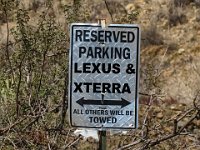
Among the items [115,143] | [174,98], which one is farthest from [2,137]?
[174,98]

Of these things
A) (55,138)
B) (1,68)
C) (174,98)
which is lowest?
(174,98)

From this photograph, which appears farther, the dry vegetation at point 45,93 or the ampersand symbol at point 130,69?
the dry vegetation at point 45,93

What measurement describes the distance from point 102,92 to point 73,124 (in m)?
0.23

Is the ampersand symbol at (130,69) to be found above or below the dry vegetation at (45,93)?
above

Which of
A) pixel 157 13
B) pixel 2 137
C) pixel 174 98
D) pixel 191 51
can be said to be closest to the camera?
pixel 2 137

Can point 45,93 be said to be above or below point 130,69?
below

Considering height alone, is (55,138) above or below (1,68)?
below

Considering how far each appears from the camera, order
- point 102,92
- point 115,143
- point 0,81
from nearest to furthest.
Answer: point 102,92
point 0,81
point 115,143

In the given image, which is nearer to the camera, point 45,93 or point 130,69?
point 130,69

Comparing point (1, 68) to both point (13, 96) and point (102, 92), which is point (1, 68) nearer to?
point (13, 96)

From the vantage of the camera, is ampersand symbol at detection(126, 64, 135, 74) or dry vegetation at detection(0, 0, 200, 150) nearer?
ampersand symbol at detection(126, 64, 135, 74)

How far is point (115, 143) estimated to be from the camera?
574 cm

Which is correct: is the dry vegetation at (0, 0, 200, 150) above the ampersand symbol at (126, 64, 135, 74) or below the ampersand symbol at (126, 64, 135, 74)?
below

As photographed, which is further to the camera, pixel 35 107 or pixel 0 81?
pixel 0 81
